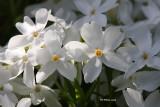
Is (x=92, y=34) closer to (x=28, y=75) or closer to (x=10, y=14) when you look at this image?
(x=28, y=75)

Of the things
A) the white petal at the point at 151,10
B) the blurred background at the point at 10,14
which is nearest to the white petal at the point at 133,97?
the white petal at the point at 151,10

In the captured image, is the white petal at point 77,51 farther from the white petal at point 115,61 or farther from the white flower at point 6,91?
the white flower at point 6,91

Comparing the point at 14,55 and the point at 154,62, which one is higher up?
→ the point at 14,55

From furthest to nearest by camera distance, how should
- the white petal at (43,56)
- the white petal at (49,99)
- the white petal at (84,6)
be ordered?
the white petal at (84,6)
the white petal at (49,99)
the white petal at (43,56)

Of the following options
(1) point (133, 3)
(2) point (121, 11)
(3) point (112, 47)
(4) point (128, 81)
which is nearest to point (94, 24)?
(3) point (112, 47)

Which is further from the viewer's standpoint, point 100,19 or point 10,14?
point 10,14

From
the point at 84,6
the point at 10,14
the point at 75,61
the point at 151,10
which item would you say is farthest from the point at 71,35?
the point at 10,14

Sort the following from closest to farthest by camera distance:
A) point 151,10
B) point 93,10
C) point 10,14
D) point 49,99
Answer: point 49,99 → point 93,10 → point 151,10 → point 10,14

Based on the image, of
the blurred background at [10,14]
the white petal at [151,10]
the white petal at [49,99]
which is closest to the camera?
the white petal at [49,99]
